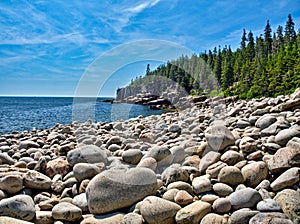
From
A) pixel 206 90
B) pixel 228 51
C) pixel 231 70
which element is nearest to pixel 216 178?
pixel 206 90

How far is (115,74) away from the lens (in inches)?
238

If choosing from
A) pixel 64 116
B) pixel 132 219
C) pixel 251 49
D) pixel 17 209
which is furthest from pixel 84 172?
pixel 251 49

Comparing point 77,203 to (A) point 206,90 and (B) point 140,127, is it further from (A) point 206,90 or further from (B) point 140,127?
(A) point 206,90

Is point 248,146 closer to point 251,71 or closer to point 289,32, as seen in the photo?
point 251,71

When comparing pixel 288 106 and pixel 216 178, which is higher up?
pixel 288 106

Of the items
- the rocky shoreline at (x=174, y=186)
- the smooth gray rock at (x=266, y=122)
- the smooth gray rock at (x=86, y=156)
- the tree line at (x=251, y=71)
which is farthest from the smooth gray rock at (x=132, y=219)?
the tree line at (x=251, y=71)

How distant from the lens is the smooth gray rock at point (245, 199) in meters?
3.02

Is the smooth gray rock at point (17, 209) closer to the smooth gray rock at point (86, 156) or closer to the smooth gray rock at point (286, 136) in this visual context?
the smooth gray rock at point (86, 156)

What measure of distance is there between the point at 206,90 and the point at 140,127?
32247 mm

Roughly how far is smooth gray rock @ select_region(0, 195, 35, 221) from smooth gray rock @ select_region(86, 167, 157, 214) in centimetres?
73

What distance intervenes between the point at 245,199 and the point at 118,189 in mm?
1597

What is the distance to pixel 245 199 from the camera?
305 cm

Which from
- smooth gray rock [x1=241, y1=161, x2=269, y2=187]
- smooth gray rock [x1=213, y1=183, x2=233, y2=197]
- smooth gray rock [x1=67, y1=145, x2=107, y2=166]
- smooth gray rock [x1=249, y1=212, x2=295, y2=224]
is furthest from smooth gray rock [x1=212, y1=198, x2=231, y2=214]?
smooth gray rock [x1=67, y1=145, x2=107, y2=166]

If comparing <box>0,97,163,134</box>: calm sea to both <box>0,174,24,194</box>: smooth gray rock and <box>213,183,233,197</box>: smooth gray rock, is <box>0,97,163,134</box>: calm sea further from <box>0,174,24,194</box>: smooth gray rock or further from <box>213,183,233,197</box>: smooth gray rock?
<box>213,183,233,197</box>: smooth gray rock
